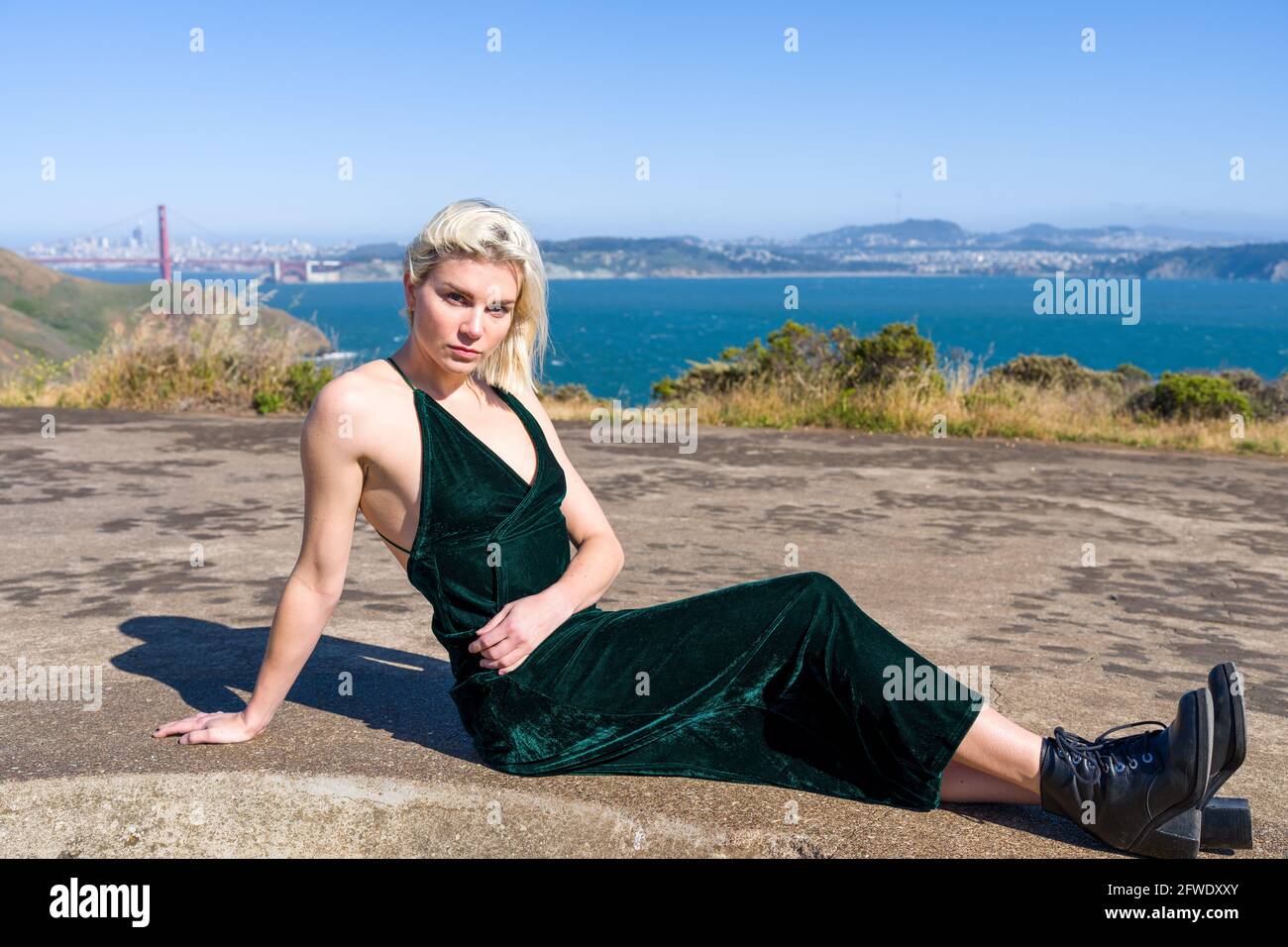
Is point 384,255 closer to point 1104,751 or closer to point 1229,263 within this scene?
point 1104,751

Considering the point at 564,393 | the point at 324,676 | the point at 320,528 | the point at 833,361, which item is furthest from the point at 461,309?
the point at 564,393

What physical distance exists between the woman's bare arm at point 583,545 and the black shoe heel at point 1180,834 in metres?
1.31

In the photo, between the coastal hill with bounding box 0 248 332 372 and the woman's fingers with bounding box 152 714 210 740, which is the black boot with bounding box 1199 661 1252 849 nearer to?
the woman's fingers with bounding box 152 714 210 740

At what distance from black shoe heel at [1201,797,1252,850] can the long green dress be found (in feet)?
1.81

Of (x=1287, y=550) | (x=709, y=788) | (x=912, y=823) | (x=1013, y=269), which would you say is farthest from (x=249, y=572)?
(x=1013, y=269)

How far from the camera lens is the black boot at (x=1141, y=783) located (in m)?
2.59

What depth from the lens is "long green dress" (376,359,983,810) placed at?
9.25 ft

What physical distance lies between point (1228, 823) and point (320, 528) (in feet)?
6.80

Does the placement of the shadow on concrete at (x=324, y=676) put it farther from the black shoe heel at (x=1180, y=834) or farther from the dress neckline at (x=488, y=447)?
the black shoe heel at (x=1180, y=834)

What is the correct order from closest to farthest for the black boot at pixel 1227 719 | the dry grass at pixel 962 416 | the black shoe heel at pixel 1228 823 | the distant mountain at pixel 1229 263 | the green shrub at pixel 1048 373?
1. the black boot at pixel 1227 719
2. the black shoe heel at pixel 1228 823
3. the dry grass at pixel 962 416
4. the green shrub at pixel 1048 373
5. the distant mountain at pixel 1229 263

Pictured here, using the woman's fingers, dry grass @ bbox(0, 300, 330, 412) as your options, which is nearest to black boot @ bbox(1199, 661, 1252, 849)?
the woman's fingers

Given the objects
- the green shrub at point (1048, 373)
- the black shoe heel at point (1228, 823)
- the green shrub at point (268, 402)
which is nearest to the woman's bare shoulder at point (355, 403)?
the black shoe heel at point (1228, 823)
